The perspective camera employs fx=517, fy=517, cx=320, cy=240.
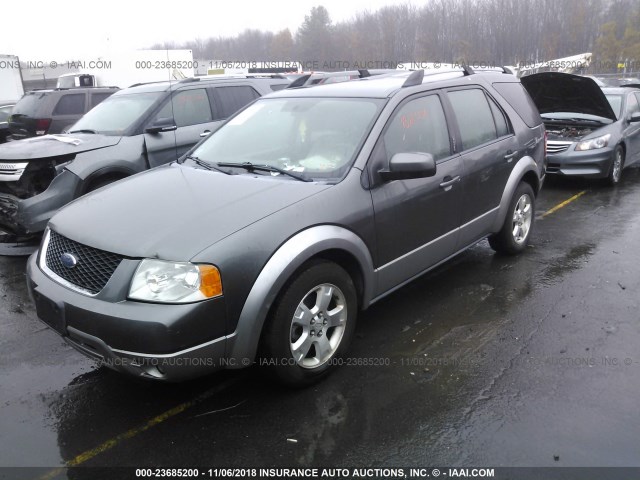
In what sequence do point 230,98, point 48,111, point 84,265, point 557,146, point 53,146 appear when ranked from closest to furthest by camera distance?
point 84,265
point 53,146
point 230,98
point 557,146
point 48,111

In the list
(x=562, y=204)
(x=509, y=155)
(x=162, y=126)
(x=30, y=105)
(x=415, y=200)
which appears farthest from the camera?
(x=30, y=105)

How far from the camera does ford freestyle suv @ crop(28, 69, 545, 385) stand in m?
2.62

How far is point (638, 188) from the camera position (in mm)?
8633

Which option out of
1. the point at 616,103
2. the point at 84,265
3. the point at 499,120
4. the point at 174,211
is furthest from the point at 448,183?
the point at 616,103

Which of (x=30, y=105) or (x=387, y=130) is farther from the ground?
(x=30, y=105)

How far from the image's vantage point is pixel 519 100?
17.5 feet

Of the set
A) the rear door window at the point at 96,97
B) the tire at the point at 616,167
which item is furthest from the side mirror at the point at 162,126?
the tire at the point at 616,167

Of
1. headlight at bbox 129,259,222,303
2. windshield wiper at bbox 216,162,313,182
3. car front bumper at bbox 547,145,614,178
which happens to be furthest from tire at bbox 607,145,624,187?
headlight at bbox 129,259,222,303

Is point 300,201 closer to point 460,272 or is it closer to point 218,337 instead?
point 218,337

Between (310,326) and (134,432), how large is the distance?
1133 mm

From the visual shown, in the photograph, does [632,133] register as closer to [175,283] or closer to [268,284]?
[268,284]

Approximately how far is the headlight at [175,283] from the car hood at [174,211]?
0.06 m

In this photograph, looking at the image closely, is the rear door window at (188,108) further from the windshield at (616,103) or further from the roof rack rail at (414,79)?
the windshield at (616,103)

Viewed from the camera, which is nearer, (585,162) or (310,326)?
(310,326)
